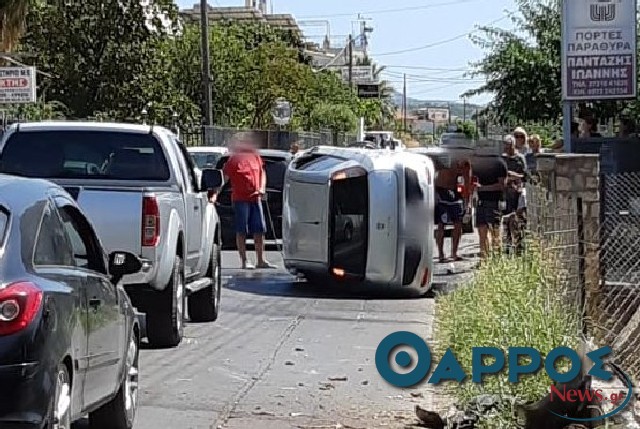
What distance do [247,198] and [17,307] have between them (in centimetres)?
1182

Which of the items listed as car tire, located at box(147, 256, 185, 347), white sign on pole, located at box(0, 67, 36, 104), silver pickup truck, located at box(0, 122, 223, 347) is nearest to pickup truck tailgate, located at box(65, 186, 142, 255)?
silver pickup truck, located at box(0, 122, 223, 347)

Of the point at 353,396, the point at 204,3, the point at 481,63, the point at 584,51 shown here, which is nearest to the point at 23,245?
the point at 353,396

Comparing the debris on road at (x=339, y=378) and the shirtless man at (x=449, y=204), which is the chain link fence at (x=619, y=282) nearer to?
the debris on road at (x=339, y=378)

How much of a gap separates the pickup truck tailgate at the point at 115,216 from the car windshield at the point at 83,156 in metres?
0.89

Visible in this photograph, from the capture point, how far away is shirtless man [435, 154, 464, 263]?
1773 centimetres

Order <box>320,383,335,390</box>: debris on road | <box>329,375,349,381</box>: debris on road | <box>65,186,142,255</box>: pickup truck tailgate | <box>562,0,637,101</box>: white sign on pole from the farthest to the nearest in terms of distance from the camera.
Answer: <box>562,0,637,101</box>: white sign on pole, <box>65,186,142,255</box>: pickup truck tailgate, <box>329,375,349,381</box>: debris on road, <box>320,383,335,390</box>: debris on road

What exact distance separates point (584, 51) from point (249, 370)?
18.6 feet

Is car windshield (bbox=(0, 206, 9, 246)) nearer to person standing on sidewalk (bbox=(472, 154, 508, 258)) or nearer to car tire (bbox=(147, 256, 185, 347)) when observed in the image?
car tire (bbox=(147, 256, 185, 347))

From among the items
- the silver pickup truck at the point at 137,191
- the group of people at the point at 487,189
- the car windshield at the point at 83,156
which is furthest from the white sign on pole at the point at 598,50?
the car windshield at the point at 83,156

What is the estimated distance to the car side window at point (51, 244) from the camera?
20.4 ft

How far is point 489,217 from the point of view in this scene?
663 inches

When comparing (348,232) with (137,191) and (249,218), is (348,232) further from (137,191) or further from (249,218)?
(137,191)

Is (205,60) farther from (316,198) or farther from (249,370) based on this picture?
(249,370)

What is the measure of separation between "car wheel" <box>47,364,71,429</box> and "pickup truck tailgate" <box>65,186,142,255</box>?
13.3 feet
